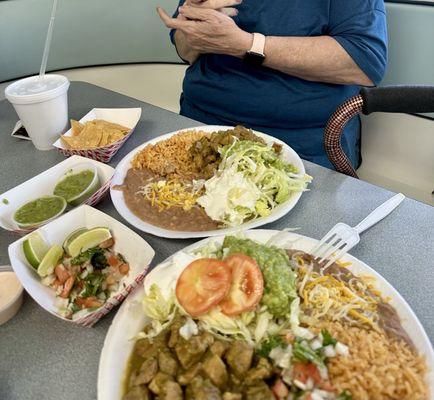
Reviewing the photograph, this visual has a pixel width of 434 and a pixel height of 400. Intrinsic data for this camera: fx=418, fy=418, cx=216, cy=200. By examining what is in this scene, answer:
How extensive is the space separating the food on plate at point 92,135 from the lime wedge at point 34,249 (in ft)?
1.96

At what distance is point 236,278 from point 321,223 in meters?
0.50

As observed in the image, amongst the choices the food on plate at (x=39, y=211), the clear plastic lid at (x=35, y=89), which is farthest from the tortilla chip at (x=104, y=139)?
the food on plate at (x=39, y=211)

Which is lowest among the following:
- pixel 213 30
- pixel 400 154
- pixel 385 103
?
pixel 400 154

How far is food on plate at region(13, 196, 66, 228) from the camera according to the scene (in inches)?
53.4

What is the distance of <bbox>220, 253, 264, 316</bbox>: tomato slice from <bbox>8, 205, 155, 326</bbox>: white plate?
9.6 inches

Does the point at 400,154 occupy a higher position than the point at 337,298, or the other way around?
the point at 337,298

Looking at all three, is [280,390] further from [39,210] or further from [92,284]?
[39,210]

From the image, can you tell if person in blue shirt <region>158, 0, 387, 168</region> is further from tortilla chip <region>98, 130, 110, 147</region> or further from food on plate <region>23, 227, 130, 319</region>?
food on plate <region>23, 227, 130, 319</region>

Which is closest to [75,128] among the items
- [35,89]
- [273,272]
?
[35,89]

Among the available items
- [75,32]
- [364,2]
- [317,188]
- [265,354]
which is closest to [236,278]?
[265,354]

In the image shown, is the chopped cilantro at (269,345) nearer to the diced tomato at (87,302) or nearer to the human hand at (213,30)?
the diced tomato at (87,302)

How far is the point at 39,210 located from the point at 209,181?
59 cm

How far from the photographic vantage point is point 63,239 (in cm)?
128

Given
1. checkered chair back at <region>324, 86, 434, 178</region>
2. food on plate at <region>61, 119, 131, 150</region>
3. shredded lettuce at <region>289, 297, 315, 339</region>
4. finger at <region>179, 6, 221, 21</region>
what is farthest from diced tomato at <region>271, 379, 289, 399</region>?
finger at <region>179, 6, 221, 21</region>
